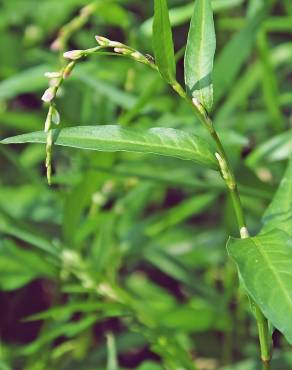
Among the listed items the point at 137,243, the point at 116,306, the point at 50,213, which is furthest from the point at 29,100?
the point at 116,306

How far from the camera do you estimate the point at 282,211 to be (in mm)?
889

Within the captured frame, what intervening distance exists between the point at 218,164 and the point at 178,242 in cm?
78

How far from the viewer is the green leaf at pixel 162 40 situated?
74 centimetres

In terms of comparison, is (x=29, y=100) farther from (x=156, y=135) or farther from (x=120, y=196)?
(x=156, y=135)

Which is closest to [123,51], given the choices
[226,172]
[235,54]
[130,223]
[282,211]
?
[226,172]

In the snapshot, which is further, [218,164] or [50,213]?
[50,213]

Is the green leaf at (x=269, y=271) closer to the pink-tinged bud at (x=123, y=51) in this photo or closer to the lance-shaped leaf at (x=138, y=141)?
the lance-shaped leaf at (x=138, y=141)

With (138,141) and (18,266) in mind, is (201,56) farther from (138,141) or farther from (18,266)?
(18,266)

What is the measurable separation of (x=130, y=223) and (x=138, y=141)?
0.70 metres

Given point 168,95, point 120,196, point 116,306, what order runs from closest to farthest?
1. point 116,306
2. point 120,196
3. point 168,95

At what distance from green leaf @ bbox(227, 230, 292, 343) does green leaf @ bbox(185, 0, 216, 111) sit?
0.14 meters

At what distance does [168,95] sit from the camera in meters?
1.71

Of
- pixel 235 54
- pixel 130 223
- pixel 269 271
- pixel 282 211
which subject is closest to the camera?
pixel 269 271

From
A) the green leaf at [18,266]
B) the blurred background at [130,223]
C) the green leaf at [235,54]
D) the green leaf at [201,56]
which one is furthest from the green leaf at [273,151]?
the green leaf at [201,56]
